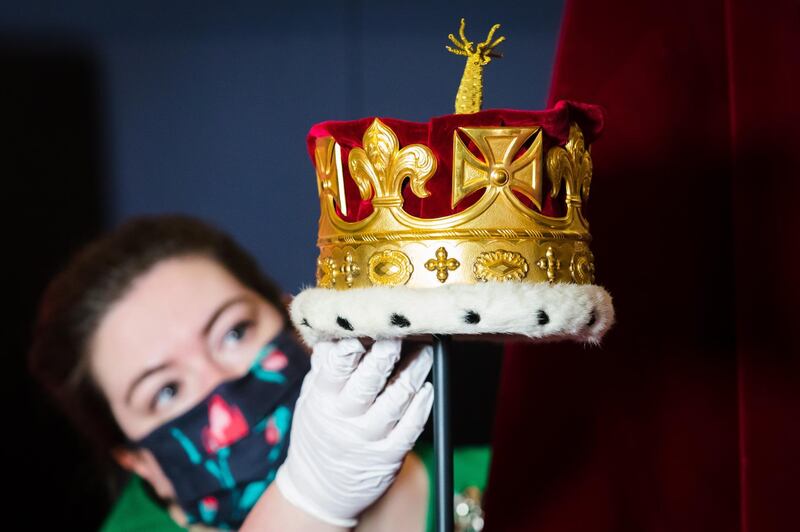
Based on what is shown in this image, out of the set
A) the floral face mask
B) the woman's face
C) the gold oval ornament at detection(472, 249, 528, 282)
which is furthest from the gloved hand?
the woman's face

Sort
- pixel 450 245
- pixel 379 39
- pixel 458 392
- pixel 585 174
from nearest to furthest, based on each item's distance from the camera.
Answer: pixel 450 245, pixel 585 174, pixel 379 39, pixel 458 392

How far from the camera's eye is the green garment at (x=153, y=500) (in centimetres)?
153

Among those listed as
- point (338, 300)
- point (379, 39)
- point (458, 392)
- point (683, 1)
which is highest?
point (379, 39)

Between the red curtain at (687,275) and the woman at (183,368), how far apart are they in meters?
0.44

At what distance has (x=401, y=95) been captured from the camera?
1.48m

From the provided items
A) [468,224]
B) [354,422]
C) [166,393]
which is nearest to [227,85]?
[166,393]

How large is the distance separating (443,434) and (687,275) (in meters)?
0.43

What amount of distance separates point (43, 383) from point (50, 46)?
2.30 ft

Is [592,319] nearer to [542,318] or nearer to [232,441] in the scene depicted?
[542,318]

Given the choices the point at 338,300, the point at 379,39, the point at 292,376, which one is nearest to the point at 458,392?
the point at 292,376

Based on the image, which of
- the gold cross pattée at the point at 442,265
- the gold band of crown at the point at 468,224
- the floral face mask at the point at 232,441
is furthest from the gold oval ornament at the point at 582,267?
the floral face mask at the point at 232,441

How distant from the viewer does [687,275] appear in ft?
3.19

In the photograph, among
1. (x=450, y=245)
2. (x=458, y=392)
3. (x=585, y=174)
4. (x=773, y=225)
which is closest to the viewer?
(x=450, y=245)

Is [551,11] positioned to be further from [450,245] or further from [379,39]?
[450,245]
